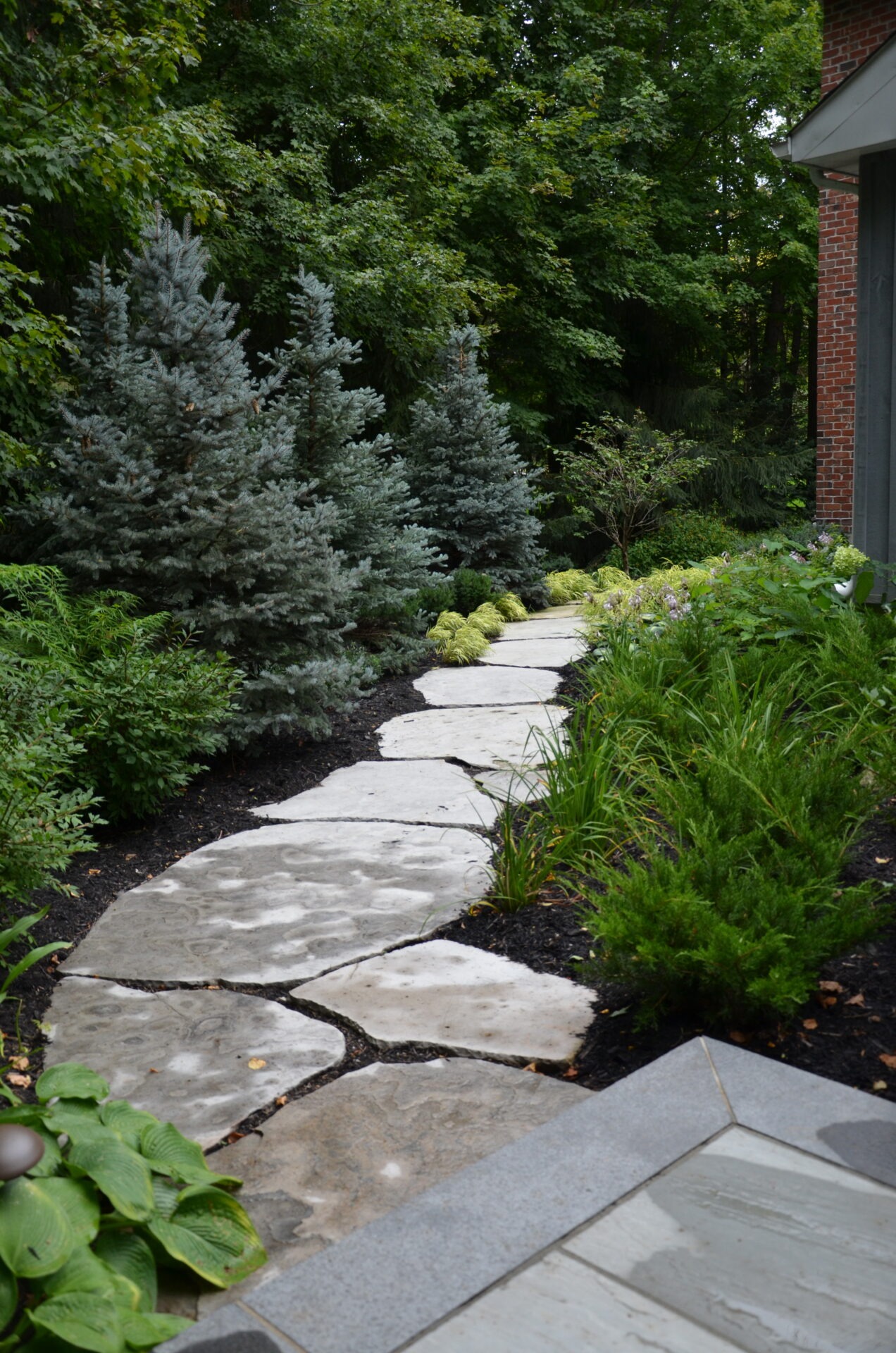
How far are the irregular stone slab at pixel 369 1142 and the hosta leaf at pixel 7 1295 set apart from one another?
23 cm

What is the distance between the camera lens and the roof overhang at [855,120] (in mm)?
4004

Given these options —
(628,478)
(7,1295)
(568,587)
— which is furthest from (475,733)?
(628,478)

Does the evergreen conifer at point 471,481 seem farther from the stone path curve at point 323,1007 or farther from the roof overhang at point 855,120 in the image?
the stone path curve at point 323,1007

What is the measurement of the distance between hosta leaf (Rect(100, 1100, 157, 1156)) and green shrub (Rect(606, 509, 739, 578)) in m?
9.83

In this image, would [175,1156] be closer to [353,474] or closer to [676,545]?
[353,474]

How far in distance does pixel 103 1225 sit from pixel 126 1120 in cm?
21

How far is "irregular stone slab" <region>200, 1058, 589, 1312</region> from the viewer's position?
4.94ft

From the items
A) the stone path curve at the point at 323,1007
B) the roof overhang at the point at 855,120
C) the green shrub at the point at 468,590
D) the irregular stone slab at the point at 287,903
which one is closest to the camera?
the stone path curve at the point at 323,1007

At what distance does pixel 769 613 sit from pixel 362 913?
2.33m

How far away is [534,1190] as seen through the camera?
142 cm

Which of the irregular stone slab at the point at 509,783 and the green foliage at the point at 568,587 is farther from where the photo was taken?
the green foliage at the point at 568,587

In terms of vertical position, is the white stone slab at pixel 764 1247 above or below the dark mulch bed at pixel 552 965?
above

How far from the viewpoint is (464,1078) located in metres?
1.89

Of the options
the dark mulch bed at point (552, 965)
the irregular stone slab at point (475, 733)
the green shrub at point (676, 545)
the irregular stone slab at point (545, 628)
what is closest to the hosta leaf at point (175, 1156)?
the dark mulch bed at point (552, 965)
